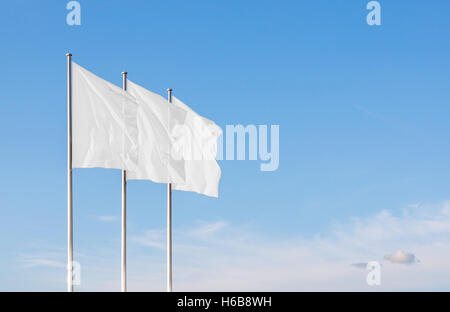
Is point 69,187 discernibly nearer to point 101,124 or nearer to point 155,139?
point 101,124

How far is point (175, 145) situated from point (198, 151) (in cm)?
236

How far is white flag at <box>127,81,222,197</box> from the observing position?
39.8 m

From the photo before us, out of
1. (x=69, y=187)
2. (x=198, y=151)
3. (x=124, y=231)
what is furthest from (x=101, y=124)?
(x=198, y=151)

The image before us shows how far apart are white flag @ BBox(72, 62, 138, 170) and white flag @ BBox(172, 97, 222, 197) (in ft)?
16.0

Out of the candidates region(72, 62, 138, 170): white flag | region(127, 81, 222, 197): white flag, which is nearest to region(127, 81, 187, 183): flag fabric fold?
region(127, 81, 222, 197): white flag

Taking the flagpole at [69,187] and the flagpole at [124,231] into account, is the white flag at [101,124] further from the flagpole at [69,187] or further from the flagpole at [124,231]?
the flagpole at [124,231]

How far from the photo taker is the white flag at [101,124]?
3488cm

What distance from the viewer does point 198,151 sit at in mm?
44094

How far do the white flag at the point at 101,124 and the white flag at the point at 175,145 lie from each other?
144 cm

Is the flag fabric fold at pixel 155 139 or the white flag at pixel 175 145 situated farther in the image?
the white flag at pixel 175 145

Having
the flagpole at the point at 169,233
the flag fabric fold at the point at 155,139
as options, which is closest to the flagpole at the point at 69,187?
the flag fabric fold at the point at 155,139
